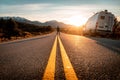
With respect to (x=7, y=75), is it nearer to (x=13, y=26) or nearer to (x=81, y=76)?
(x=81, y=76)

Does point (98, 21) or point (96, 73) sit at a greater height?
point (98, 21)

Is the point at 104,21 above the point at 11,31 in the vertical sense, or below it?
above

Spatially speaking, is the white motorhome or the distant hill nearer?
the white motorhome

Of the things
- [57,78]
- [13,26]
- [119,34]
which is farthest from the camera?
[13,26]

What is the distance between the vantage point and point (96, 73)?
3410 mm

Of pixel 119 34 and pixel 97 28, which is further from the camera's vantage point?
pixel 119 34

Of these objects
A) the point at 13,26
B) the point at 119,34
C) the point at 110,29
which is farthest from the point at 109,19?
the point at 13,26

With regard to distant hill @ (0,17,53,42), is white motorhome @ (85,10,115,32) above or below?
above

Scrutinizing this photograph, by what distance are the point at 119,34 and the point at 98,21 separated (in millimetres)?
5968

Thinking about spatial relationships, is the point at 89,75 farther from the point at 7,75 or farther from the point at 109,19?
the point at 109,19

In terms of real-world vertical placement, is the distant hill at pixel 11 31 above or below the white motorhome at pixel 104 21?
below

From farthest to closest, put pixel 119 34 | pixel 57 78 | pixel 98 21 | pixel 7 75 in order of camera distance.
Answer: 1. pixel 119 34
2. pixel 98 21
3. pixel 7 75
4. pixel 57 78

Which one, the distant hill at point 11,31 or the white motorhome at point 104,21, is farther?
the distant hill at point 11,31

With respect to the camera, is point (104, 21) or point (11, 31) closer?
point (104, 21)
